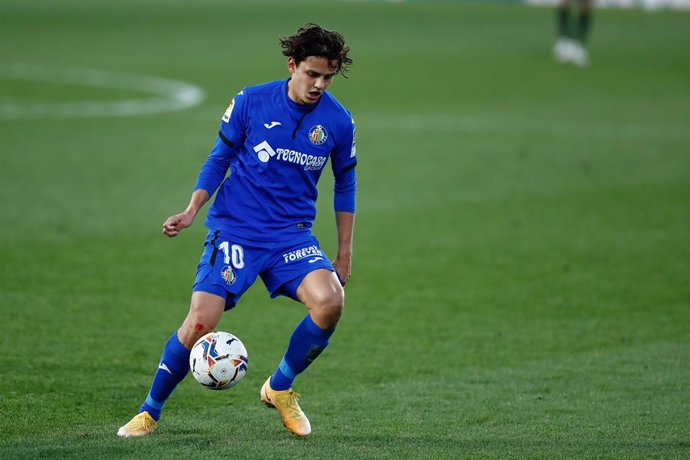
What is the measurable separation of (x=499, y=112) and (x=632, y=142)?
3722mm

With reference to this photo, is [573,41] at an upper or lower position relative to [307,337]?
lower

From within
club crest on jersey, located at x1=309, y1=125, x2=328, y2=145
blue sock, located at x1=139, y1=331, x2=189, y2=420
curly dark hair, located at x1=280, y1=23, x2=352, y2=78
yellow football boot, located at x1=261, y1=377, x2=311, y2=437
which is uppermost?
curly dark hair, located at x1=280, y1=23, x2=352, y2=78

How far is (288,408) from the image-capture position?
23.0ft

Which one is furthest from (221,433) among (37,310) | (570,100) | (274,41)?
(274,41)

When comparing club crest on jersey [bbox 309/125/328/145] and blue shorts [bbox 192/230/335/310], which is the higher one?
club crest on jersey [bbox 309/125/328/145]

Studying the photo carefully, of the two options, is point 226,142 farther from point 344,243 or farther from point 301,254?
point 344,243

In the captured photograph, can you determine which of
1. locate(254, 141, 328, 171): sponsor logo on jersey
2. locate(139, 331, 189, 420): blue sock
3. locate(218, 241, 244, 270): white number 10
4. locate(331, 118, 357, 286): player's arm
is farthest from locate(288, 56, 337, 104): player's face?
locate(139, 331, 189, 420): blue sock

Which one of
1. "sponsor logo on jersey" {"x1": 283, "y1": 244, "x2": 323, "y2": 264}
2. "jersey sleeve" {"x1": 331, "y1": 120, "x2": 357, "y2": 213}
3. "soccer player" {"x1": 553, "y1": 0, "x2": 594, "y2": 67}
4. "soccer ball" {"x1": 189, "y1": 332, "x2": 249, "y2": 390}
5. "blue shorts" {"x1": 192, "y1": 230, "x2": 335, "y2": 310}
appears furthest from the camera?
"soccer player" {"x1": 553, "y1": 0, "x2": 594, "y2": 67}

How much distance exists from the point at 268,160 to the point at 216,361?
3.99ft

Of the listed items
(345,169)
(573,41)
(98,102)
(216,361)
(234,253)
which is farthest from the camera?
(573,41)

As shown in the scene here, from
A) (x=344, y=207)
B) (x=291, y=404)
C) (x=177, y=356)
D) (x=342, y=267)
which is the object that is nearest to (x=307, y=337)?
(x=291, y=404)

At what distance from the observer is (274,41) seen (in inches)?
1334

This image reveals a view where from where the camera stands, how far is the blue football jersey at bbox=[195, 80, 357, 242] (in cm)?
692

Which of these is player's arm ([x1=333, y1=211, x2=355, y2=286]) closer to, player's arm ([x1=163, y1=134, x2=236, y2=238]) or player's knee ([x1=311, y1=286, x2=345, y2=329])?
player's knee ([x1=311, y1=286, x2=345, y2=329])
